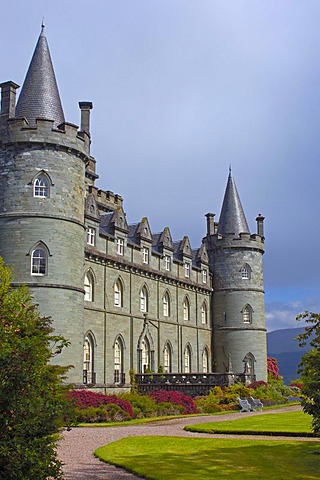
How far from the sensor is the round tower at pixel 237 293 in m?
48.4

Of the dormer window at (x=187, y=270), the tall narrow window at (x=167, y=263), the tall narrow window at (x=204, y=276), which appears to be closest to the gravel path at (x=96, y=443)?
the tall narrow window at (x=167, y=263)

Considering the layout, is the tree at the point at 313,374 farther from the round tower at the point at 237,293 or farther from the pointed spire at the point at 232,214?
the pointed spire at the point at 232,214

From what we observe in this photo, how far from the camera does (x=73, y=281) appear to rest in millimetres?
30609

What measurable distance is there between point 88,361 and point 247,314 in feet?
61.3

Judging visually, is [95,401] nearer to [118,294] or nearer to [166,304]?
[118,294]

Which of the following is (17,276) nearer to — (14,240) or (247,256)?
(14,240)

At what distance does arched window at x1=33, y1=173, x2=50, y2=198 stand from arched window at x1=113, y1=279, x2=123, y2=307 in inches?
357

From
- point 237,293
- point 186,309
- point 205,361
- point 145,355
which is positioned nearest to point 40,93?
point 145,355

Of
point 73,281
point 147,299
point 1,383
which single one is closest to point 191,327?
point 147,299

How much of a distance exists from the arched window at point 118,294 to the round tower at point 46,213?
5946 millimetres

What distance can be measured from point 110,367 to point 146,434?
1584 cm

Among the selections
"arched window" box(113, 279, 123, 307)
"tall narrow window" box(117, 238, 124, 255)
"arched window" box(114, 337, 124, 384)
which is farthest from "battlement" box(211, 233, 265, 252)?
"arched window" box(114, 337, 124, 384)

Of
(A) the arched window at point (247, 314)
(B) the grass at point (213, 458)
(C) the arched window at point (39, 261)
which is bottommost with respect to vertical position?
(B) the grass at point (213, 458)

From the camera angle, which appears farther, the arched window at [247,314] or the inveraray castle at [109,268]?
the arched window at [247,314]
